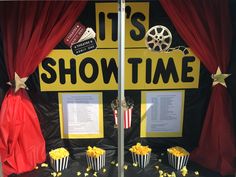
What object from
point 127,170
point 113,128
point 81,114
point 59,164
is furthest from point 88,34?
point 127,170

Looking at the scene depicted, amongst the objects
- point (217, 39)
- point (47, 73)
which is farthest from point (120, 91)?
point (217, 39)

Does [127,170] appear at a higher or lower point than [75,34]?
lower

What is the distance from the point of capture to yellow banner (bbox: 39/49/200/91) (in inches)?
154

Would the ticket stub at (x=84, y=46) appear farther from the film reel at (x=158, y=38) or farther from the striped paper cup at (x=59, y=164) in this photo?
the striped paper cup at (x=59, y=164)

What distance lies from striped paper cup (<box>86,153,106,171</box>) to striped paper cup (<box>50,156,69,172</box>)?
0.27 m

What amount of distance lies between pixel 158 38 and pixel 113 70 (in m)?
0.65

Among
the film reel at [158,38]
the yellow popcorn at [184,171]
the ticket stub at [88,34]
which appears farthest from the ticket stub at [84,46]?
the yellow popcorn at [184,171]

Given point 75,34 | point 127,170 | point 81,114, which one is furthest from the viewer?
point 81,114

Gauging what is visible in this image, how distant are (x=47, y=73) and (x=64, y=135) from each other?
0.82 metres

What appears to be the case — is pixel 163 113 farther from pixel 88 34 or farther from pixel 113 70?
pixel 88 34

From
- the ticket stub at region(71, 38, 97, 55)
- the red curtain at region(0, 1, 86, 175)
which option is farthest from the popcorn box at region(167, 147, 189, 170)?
the red curtain at region(0, 1, 86, 175)

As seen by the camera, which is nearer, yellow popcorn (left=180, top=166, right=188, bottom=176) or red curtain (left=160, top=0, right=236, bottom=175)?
red curtain (left=160, top=0, right=236, bottom=175)

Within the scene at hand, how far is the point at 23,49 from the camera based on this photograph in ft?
12.3

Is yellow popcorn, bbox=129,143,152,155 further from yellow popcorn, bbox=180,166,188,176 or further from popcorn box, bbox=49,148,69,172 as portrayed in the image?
popcorn box, bbox=49,148,69,172
